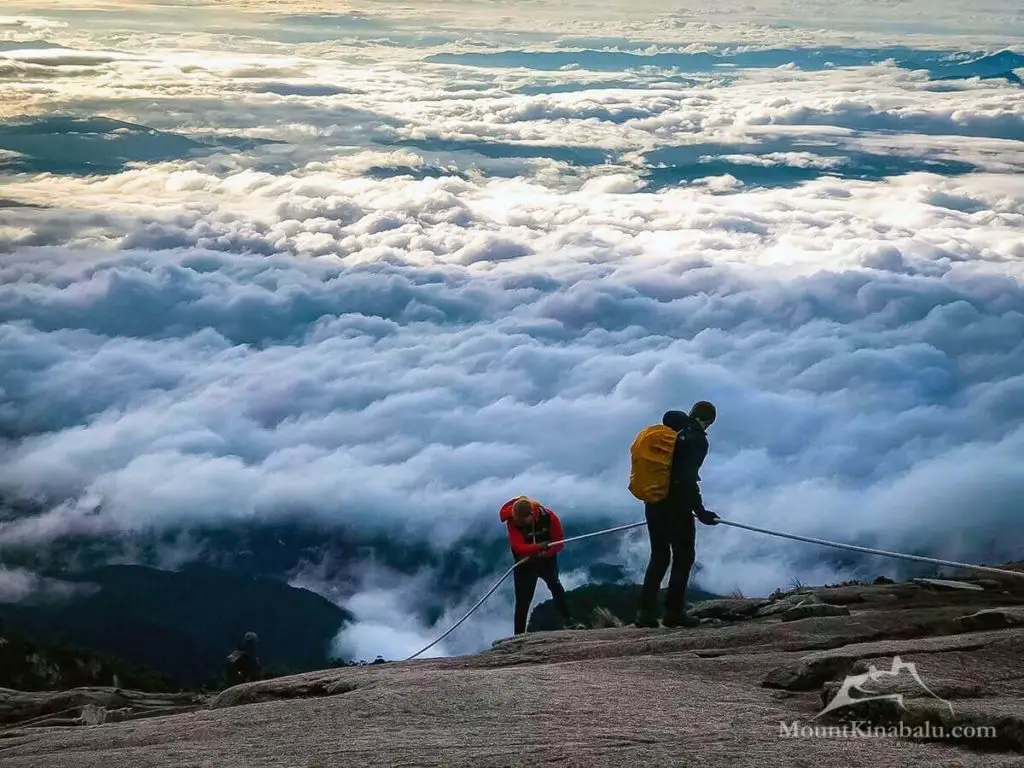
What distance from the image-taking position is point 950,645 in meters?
10.9

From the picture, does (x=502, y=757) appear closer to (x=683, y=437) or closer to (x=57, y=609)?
(x=683, y=437)

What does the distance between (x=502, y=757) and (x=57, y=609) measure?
167713mm

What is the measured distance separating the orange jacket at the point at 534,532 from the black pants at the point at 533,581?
0.64ft

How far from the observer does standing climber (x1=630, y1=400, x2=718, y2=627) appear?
1384 centimetres

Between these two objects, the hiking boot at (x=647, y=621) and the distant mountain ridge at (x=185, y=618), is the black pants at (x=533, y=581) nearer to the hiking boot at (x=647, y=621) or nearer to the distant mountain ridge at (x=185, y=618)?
the hiking boot at (x=647, y=621)

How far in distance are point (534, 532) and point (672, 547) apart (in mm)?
3651

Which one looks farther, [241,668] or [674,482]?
[241,668]

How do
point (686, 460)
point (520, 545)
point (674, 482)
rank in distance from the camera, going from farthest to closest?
1. point (520, 545)
2. point (674, 482)
3. point (686, 460)

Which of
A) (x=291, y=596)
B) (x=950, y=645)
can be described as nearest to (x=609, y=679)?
(x=950, y=645)

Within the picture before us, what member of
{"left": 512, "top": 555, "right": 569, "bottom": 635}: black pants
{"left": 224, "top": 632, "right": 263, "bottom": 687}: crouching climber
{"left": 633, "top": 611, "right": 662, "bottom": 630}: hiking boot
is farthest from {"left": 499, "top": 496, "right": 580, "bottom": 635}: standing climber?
{"left": 224, "top": 632, "right": 263, "bottom": 687}: crouching climber

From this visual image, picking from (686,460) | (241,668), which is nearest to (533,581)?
(686,460)

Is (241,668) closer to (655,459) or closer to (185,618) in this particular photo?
(655,459)

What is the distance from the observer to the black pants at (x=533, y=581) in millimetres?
17688

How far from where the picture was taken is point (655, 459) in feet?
45.8
